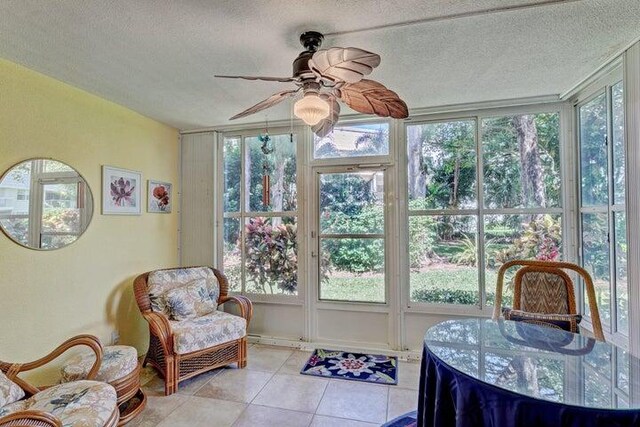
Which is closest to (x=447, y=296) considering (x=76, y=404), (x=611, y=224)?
(x=611, y=224)

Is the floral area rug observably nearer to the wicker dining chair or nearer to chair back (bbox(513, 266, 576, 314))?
the wicker dining chair

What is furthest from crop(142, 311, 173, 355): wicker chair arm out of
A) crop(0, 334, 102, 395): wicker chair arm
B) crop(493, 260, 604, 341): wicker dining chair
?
crop(493, 260, 604, 341): wicker dining chair

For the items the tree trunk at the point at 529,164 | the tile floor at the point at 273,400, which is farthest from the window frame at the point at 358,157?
the tile floor at the point at 273,400

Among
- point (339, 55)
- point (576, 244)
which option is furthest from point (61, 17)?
point (576, 244)

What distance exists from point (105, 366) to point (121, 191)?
1.62m

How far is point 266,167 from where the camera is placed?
377 centimetres

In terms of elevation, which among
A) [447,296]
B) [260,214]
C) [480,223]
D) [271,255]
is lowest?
[447,296]

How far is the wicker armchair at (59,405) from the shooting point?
146cm

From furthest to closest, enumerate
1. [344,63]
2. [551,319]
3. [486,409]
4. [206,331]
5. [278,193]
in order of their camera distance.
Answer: [278,193], [206,331], [551,319], [344,63], [486,409]

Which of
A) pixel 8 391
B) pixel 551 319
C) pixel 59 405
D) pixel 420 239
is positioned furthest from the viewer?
pixel 420 239

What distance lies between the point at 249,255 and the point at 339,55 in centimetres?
283

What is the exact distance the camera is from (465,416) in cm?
133

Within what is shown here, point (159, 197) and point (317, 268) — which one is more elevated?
point (159, 197)

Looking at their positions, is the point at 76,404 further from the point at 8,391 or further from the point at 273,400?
the point at 273,400
